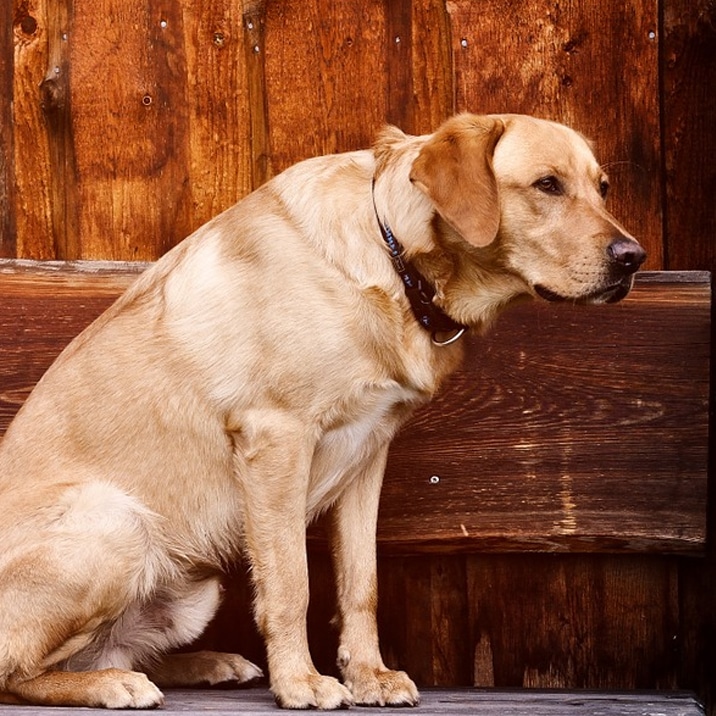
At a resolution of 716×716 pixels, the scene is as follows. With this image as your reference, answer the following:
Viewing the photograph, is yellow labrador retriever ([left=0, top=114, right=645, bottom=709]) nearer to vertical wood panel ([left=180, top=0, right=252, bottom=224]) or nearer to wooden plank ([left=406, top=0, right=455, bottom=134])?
vertical wood panel ([left=180, top=0, right=252, bottom=224])

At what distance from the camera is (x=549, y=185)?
3.13 m

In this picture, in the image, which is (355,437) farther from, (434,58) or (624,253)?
(434,58)

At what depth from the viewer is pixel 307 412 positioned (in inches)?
122

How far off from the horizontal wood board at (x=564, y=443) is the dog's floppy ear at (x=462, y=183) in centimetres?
93

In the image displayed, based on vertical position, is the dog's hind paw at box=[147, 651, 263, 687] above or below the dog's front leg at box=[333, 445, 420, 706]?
below

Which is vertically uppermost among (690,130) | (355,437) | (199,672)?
(690,130)

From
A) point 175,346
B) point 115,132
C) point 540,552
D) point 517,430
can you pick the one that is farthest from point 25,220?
point 540,552

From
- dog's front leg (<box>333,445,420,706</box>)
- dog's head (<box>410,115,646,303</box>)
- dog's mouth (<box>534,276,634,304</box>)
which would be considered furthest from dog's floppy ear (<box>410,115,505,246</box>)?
dog's front leg (<box>333,445,420,706</box>)

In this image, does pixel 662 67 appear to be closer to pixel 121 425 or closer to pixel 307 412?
pixel 307 412

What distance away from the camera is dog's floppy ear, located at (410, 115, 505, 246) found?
298cm

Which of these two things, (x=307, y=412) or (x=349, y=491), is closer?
(x=307, y=412)

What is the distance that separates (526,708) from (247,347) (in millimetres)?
1173

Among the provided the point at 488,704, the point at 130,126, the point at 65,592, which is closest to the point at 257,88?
the point at 130,126

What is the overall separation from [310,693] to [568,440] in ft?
4.32
